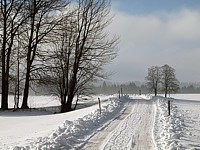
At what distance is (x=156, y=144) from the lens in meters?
11.8

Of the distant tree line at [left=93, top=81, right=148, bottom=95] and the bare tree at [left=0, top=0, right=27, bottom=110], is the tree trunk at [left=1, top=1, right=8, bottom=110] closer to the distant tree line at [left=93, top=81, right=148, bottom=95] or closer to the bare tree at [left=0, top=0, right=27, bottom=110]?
the bare tree at [left=0, top=0, right=27, bottom=110]

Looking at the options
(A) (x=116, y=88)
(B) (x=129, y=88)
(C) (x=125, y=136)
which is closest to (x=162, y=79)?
(C) (x=125, y=136)

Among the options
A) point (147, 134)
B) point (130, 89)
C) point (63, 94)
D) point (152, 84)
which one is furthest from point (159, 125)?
point (130, 89)

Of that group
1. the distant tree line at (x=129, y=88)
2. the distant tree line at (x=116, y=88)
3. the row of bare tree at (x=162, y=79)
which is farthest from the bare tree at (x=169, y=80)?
the distant tree line at (x=116, y=88)

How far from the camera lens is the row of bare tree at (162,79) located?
7825 cm

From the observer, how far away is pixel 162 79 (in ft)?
261

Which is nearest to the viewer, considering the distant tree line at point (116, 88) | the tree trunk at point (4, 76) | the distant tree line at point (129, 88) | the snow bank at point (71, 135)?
the snow bank at point (71, 135)

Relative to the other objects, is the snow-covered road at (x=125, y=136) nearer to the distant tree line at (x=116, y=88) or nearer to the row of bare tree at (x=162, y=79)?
the row of bare tree at (x=162, y=79)

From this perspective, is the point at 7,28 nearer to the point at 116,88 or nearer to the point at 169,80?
the point at 169,80

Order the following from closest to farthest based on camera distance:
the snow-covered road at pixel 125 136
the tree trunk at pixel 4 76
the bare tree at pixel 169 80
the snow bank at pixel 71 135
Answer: the snow bank at pixel 71 135 → the snow-covered road at pixel 125 136 → the tree trunk at pixel 4 76 → the bare tree at pixel 169 80

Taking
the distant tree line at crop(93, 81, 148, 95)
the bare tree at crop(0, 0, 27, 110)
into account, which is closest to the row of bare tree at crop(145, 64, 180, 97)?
the bare tree at crop(0, 0, 27, 110)

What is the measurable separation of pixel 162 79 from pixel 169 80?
67.0 inches

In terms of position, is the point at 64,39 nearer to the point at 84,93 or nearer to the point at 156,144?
the point at 84,93

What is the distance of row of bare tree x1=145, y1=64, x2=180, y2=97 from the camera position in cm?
7825
